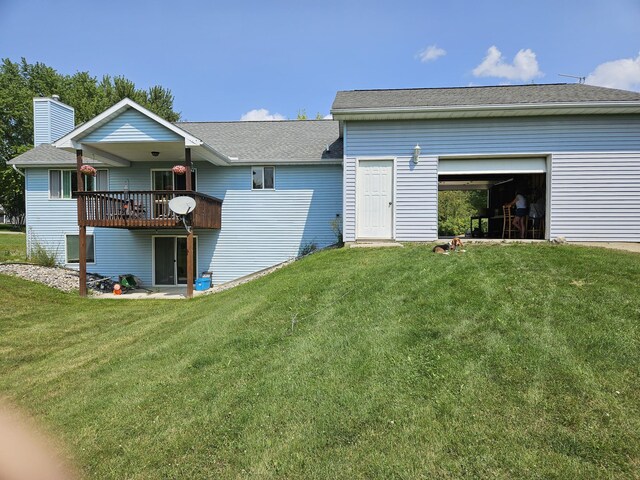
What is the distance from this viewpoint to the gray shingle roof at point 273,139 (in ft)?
44.0

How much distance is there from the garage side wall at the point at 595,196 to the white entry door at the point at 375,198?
164 inches

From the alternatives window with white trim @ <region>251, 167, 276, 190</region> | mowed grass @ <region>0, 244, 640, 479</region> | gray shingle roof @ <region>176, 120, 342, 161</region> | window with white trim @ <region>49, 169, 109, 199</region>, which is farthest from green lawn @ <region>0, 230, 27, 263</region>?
mowed grass @ <region>0, 244, 640, 479</region>

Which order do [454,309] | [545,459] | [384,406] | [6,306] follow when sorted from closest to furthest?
[545,459], [384,406], [454,309], [6,306]

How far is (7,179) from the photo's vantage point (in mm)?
34969

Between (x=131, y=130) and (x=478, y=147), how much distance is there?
9.90 metres

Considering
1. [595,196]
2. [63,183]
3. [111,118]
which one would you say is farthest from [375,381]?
[63,183]

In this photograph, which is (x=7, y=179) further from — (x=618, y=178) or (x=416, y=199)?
(x=618, y=178)

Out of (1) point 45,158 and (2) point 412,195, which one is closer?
(2) point 412,195

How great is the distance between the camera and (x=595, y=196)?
961cm

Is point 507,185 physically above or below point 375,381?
above

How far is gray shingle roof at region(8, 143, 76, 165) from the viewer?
543 inches

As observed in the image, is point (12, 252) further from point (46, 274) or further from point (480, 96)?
point (480, 96)

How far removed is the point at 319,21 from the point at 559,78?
8.59 m

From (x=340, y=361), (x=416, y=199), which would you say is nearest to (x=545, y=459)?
(x=340, y=361)
